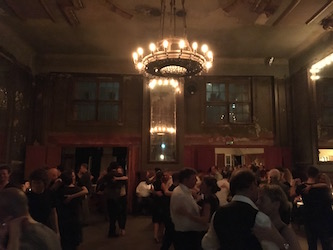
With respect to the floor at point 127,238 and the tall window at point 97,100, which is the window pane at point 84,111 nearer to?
the tall window at point 97,100

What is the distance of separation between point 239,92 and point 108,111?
468 cm

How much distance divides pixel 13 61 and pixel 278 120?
8.67 m

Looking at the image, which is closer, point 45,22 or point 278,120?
point 45,22

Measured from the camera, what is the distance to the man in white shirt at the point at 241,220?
2068 millimetres

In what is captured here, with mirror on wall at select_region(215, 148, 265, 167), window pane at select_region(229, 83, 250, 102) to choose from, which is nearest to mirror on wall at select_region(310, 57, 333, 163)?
window pane at select_region(229, 83, 250, 102)

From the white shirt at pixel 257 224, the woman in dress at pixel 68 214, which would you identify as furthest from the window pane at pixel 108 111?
the white shirt at pixel 257 224

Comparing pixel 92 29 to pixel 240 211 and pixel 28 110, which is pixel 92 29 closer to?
pixel 28 110

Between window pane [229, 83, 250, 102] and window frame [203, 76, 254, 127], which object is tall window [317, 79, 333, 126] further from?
window pane [229, 83, 250, 102]

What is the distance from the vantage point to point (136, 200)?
1038 centimetres

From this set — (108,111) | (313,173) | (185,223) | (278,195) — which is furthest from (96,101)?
(278,195)

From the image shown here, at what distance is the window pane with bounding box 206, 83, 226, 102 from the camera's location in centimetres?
1123

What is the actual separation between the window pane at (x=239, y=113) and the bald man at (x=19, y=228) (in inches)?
378

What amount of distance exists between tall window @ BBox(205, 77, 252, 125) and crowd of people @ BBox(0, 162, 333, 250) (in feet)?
14.3

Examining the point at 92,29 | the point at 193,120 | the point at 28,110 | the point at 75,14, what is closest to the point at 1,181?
the point at 75,14
